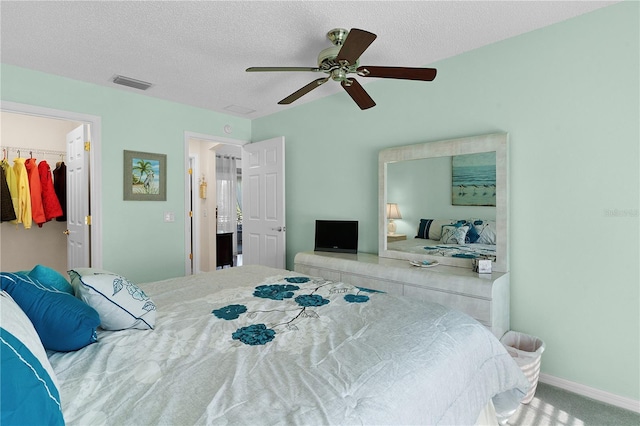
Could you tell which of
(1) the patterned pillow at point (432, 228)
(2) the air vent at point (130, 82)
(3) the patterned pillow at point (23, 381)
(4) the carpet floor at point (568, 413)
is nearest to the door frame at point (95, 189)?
(2) the air vent at point (130, 82)

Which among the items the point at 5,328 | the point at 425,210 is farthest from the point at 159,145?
the point at 5,328

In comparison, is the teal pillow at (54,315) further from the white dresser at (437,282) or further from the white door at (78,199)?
the white door at (78,199)

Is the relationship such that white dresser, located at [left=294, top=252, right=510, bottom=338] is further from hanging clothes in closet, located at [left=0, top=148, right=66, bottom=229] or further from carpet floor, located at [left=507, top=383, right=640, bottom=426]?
hanging clothes in closet, located at [left=0, top=148, right=66, bottom=229]

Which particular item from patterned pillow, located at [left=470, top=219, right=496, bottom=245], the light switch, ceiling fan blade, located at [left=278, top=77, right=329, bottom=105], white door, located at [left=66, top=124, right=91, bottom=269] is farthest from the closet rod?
patterned pillow, located at [left=470, top=219, right=496, bottom=245]

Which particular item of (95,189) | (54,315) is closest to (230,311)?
(54,315)

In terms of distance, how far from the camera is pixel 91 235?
345 cm

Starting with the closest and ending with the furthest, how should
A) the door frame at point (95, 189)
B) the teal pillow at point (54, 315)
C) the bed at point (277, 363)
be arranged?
the bed at point (277, 363), the teal pillow at point (54, 315), the door frame at point (95, 189)

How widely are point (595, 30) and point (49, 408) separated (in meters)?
3.23

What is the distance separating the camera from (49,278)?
54.4 inches

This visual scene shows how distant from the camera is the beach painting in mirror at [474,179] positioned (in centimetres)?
257

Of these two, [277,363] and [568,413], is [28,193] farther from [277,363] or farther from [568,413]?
[568,413]

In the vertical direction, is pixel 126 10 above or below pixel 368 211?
above

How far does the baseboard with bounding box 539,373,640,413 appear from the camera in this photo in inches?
81.1

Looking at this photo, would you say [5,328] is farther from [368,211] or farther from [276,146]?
[276,146]
